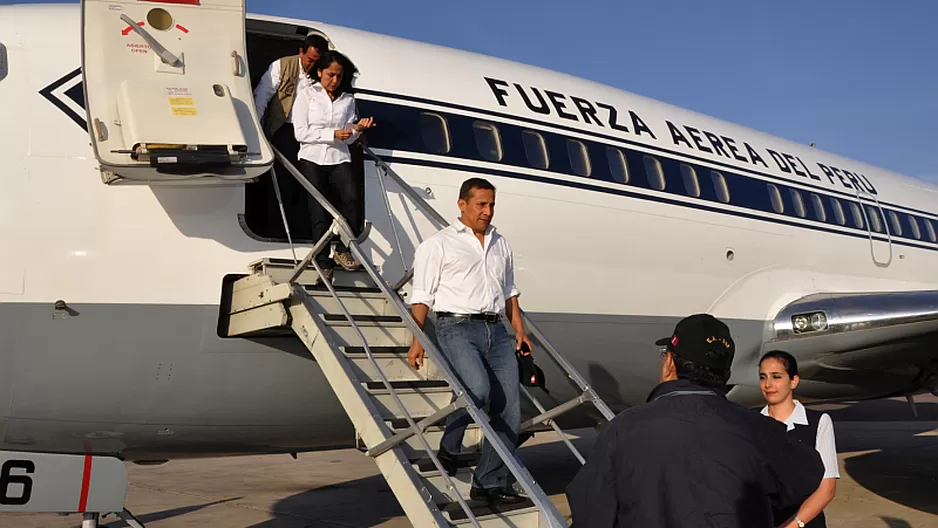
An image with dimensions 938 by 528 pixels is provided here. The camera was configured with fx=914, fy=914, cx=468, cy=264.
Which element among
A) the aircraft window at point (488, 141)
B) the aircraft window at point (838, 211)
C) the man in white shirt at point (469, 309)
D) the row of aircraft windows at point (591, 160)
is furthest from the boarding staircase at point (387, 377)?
the aircraft window at point (838, 211)

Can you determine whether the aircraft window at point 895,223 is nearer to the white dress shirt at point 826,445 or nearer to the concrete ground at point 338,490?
the concrete ground at point 338,490

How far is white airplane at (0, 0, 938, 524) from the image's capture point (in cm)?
575

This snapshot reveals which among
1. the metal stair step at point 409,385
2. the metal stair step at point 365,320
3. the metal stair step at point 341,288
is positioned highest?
the metal stair step at point 341,288

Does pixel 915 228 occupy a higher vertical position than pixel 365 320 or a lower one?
higher

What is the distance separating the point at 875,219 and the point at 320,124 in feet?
29.0

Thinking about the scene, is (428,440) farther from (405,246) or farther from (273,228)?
(273,228)

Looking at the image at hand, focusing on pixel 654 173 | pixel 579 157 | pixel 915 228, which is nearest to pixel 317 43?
pixel 579 157

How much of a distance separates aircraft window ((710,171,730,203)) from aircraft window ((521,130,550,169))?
259 cm

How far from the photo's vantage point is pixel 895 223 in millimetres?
12805

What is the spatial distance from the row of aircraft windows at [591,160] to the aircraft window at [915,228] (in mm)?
1756

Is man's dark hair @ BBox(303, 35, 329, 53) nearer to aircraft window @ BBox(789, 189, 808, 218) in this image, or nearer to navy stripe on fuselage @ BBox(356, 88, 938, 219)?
navy stripe on fuselage @ BBox(356, 88, 938, 219)

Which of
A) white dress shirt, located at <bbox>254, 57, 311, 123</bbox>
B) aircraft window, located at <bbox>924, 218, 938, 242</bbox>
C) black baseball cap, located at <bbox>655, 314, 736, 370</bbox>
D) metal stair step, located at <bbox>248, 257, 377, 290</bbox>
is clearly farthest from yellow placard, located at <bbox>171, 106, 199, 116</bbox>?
aircraft window, located at <bbox>924, 218, 938, 242</bbox>

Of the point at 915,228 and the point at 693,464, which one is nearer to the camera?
the point at 693,464

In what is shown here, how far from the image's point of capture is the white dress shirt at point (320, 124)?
6.50 m
